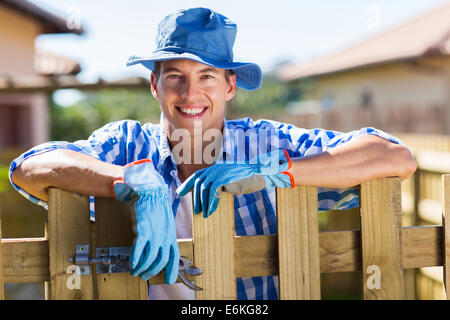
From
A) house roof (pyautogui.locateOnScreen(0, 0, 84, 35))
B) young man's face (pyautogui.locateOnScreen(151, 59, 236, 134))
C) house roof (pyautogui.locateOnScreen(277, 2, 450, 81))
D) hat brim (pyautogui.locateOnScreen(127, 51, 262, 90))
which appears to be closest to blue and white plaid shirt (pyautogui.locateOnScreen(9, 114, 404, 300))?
young man's face (pyautogui.locateOnScreen(151, 59, 236, 134))

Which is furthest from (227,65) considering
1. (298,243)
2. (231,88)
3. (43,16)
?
(43,16)

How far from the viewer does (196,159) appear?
Answer: 2500 millimetres

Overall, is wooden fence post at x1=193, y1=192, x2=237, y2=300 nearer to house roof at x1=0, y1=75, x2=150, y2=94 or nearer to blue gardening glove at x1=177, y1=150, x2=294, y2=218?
blue gardening glove at x1=177, y1=150, x2=294, y2=218

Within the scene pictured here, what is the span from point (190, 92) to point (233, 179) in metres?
0.76

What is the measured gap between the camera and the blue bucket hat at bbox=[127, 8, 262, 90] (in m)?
2.17

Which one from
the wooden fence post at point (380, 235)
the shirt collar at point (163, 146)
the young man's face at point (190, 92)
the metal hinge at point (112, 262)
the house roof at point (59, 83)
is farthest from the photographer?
the house roof at point (59, 83)

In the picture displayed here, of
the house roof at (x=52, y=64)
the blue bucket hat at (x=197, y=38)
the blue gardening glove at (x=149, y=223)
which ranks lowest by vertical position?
the blue gardening glove at (x=149, y=223)

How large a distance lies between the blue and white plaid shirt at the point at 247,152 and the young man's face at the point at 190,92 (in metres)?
0.13

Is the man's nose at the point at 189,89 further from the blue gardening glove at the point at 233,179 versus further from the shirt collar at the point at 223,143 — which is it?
the blue gardening glove at the point at 233,179

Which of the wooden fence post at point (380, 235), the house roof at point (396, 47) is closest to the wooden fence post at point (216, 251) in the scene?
the wooden fence post at point (380, 235)

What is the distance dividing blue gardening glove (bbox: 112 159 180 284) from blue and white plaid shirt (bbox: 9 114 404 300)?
483 mm

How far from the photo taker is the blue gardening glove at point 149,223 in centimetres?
150
